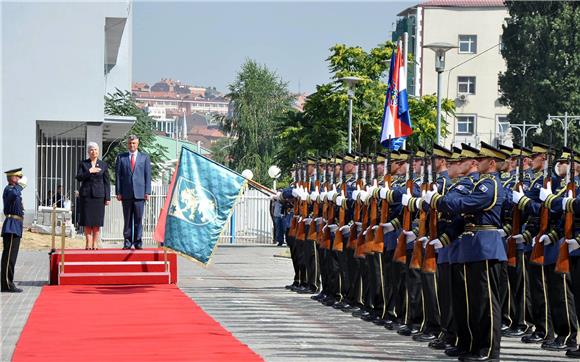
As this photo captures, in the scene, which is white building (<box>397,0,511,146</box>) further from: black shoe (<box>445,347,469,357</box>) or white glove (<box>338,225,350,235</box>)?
black shoe (<box>445,347,469,357</box>)

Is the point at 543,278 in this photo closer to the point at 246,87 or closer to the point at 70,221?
the point at 70,221

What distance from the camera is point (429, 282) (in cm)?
1296

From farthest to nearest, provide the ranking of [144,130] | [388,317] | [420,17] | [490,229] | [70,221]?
[420,17]
[144,130]
[70,221]
[388,317]
[490,229]

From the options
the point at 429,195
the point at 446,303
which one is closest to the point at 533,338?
the point at 446,303

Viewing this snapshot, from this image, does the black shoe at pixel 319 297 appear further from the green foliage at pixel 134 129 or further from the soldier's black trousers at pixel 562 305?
the green foliage at pixel 134 129

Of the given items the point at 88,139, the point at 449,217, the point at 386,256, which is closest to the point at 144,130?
the point at 88,139

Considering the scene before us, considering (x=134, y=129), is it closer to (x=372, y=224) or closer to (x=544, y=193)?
(x=372, y=224)

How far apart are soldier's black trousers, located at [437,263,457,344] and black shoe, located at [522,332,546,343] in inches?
40.4

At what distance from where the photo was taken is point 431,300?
1301 cm

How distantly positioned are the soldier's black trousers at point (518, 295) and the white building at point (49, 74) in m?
20.6

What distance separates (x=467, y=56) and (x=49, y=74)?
178ft

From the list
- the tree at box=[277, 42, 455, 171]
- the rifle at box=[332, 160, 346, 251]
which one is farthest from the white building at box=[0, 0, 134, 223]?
the rifle at box=[332, 160, 346, 251]

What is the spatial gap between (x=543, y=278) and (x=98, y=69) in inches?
871

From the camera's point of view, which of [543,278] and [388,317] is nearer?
[543,278]
